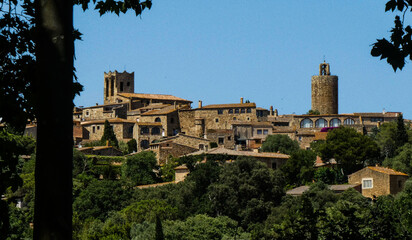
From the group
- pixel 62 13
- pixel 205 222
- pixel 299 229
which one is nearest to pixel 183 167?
pixel 205 222

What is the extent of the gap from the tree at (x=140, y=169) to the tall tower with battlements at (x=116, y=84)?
151 feet

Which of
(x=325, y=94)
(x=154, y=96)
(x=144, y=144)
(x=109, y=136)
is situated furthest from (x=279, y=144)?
(x=325, y=94)

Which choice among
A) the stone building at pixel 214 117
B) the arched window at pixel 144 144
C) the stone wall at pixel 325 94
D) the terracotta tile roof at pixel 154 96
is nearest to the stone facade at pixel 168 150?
the arched window at pixel 144 144

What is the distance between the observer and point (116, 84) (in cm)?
10138

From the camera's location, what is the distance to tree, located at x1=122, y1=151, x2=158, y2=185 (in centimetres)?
5332

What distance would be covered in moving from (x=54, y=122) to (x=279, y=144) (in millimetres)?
60580

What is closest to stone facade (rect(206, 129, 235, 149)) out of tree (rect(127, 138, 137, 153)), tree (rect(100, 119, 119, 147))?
tree (rect(127, 138, 137, 153))

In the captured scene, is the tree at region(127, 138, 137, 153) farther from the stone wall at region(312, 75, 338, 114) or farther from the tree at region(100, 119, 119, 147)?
the stone wall at region(312, 75, 338, 114)

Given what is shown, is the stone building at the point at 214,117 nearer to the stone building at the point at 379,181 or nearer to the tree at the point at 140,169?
the tree at the point at 140,169

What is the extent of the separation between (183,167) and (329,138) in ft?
37.0

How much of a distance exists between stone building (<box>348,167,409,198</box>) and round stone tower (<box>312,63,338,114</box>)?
5181cm

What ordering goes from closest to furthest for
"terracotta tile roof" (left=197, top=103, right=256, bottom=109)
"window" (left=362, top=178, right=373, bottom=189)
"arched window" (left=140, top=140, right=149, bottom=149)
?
"window" (left=362, top=178, right=373, bottom=189)
"arched window" (left=140, top=140, right=149, bottom=149)
"terracotta tile roof" (left=197, top=103, right=256, bottom=109)

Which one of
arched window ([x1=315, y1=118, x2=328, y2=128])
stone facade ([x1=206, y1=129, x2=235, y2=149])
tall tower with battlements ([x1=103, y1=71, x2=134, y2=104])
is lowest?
stone facade ([x1=206, y1=129, x2=235, y2=149])

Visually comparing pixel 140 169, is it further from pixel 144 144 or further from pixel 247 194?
pixel 144 144
